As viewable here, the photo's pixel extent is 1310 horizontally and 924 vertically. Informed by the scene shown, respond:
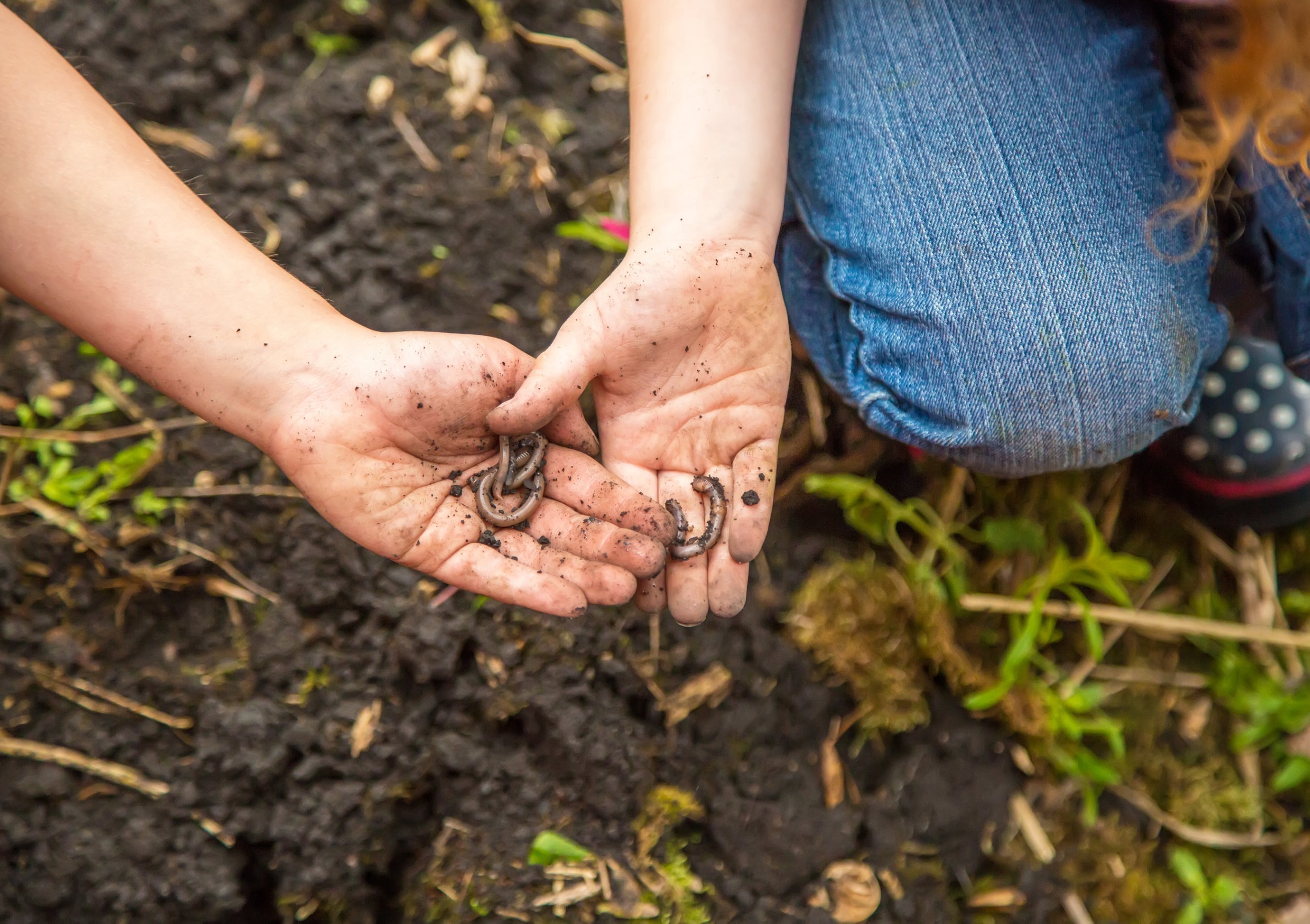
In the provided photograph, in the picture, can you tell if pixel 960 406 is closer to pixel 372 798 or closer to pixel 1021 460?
pixel 1021 460

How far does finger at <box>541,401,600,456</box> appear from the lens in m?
2.85

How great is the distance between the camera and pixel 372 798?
287 cm

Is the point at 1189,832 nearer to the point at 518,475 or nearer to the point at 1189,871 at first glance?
the point at 1189,871

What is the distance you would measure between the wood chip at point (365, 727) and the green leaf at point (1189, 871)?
2.81 metres

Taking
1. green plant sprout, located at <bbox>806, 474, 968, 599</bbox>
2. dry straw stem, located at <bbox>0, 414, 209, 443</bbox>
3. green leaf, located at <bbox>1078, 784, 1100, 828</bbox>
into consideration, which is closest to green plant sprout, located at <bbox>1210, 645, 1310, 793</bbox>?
green leaf, located at <bbox>1078, 784, 1100, 828</bbox>

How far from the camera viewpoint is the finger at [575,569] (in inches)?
102

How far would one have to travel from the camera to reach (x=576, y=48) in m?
4.14

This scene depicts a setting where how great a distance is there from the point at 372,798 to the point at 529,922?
0.59 meters

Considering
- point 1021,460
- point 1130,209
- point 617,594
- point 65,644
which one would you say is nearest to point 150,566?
point 65,644

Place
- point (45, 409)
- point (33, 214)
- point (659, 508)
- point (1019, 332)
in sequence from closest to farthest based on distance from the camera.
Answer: point (33, 214) < point (659, 508) < point (1019, 332) < point (45, 409)

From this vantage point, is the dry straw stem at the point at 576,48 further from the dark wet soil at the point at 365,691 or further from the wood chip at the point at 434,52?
the dark wet soil at the point at 365,691

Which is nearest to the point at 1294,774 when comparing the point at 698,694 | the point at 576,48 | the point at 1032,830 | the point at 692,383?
the point at 1032,830

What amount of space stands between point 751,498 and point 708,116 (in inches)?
46.7

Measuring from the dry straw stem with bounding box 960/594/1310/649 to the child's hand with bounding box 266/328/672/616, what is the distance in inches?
59.2
